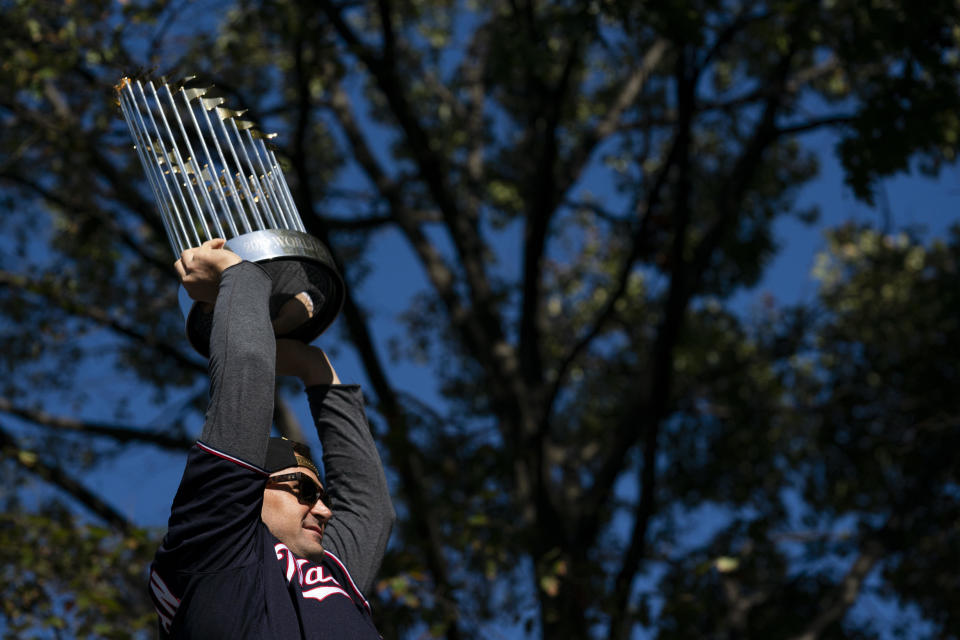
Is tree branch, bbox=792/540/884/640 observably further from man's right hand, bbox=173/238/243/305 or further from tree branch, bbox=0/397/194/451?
man's right hand, bbox=173/238/243/305

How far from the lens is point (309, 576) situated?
236cm

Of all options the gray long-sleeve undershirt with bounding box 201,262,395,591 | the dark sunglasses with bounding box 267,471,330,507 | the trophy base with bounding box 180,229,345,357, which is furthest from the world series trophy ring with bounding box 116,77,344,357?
the dark sunglasses with bounding box 267,471,330,507

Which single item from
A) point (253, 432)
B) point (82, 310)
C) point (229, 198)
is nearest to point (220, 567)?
point (253, 432)

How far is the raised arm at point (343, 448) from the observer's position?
2756 mm

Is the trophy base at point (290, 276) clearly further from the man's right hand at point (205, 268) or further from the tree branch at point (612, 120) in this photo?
the tree branch at point (612, 120)

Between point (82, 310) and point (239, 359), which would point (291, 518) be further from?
point (82, 310)

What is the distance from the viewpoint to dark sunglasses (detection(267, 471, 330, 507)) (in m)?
→ 2.48

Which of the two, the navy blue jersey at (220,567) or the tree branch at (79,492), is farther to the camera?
the tree branch at (79,492)

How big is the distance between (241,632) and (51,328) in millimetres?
8113

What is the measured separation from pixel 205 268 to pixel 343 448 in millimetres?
673

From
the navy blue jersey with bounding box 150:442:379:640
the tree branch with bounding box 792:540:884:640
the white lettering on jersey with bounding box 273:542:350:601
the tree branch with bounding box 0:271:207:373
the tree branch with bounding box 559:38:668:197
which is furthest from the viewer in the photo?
the tree branch with bounding box 559:38:668:197

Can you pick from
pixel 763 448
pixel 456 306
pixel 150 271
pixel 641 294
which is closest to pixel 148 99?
pixel 456 306

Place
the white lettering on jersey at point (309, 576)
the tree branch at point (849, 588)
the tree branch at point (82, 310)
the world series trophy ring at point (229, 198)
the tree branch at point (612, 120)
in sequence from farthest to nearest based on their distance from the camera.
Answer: the tree branch at point (612, 120)
the tree branch at point (849, 588)
the tree branch at point (82, 310)
the world series trophy ring at point (229, 198)
the white lettering on jersey at point (309, 576)

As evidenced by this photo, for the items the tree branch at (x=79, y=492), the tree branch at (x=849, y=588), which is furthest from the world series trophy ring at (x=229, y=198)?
the tree branch at (x=849, y=588)
